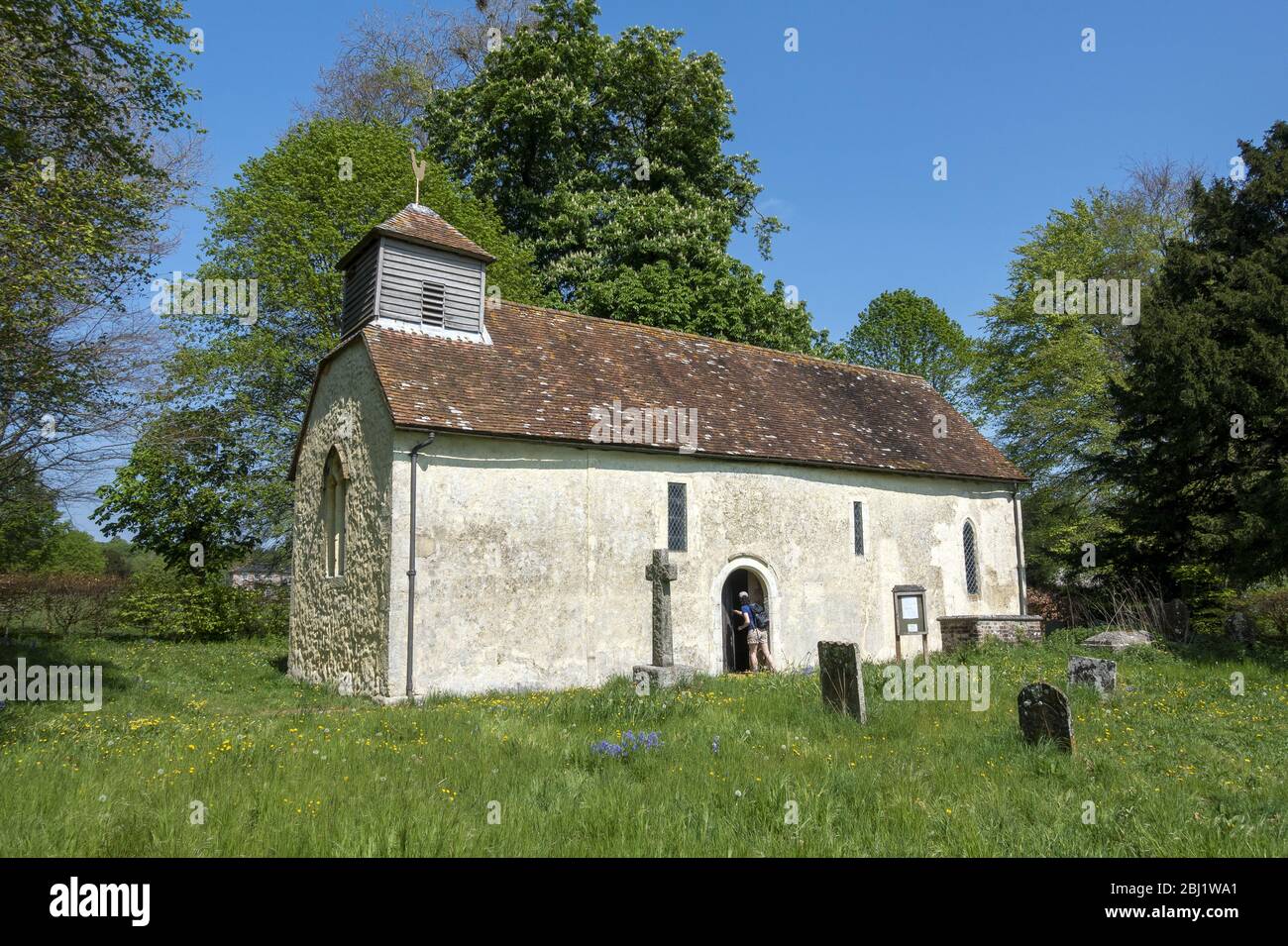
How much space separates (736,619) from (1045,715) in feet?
32.1

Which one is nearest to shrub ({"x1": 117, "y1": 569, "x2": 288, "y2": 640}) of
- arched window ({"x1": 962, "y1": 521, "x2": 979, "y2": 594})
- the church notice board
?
the church notice board

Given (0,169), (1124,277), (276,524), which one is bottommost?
(276,524)

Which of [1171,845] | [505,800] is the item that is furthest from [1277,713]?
[505,800]

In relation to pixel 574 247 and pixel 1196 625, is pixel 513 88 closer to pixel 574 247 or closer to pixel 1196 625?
pixel 574 247

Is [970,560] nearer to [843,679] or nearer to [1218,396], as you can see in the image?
[1218,396]

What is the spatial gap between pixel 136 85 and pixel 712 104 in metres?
22.7

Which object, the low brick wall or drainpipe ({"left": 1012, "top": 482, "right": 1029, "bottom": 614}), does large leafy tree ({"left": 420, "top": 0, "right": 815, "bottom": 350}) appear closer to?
drainpipe ({"left": 1012, "top": 482, "right": 1029, "bottom": 614})

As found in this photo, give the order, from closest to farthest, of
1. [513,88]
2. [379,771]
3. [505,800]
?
[505,800] → [379,771] → [513,88]

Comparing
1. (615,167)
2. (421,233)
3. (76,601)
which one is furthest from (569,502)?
(615,167)

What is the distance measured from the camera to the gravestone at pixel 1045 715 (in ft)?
26.7

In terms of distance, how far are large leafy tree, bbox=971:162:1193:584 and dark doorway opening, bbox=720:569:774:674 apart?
1417 cm

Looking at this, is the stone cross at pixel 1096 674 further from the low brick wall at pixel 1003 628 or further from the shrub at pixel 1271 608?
the shrub at pixel 1271 608

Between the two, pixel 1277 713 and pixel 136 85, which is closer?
pixel 1277 713

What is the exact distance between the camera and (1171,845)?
543cm
